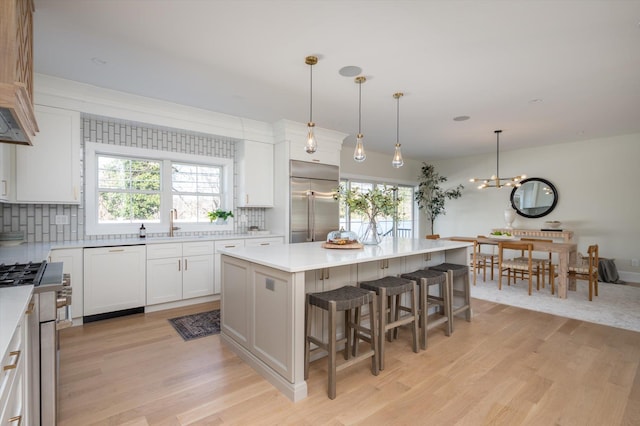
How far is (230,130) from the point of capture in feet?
15.5

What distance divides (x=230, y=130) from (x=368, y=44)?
2693 mm

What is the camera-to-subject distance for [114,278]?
11.8 ft

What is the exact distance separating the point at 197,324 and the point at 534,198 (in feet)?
22.3

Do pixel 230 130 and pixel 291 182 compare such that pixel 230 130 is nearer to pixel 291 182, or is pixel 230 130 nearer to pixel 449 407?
pixel 291 182

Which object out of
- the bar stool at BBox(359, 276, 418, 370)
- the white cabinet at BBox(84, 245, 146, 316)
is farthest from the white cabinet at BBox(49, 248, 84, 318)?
the bar stool at BBox(359, 276, 418, 370)

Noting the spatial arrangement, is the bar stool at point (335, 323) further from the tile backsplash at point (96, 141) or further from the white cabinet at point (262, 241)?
the tile backsplash at point (96, 141)

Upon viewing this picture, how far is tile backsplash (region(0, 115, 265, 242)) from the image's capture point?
3.50 meters

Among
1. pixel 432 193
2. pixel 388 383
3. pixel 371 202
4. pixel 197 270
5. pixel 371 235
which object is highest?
pixel 432 193

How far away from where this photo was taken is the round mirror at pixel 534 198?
6.50 meters

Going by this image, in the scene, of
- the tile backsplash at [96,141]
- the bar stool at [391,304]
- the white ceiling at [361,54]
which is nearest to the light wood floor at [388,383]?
the bar stool at [391,304]

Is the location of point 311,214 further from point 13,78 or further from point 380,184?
point 13,78

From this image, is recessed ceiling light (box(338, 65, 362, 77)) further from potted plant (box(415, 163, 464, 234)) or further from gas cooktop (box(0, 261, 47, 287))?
potted plant (box(415, 163, 464, 234))

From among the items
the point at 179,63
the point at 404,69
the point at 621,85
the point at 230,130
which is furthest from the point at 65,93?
the point at 621,85

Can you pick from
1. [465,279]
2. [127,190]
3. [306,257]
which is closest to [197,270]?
[127,190]
